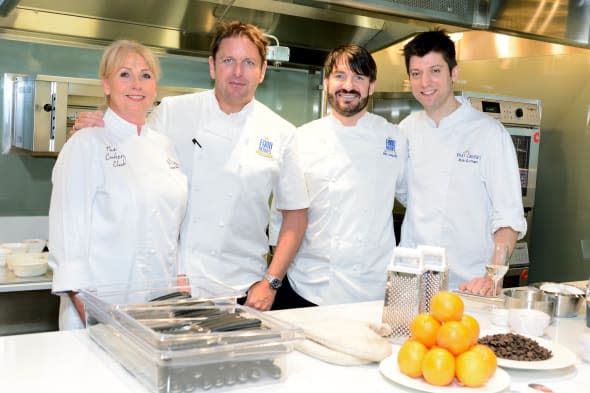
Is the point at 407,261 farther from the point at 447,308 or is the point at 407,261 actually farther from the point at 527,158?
the point at 527,158

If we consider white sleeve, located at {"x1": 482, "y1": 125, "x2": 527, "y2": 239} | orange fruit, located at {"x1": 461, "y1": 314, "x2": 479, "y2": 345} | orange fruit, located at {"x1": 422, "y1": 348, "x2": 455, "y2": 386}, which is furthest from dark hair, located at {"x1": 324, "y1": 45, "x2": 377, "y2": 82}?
orange fruit, located at {"x1": 422, "y1": 348, "x2": 455, "y2": 386}

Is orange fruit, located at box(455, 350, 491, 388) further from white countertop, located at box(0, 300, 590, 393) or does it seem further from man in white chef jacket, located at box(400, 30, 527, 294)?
man in white chef jacket, located at box(400, 30, 527, 294)

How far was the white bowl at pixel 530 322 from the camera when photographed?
1.62 metres

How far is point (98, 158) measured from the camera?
71.9 inches

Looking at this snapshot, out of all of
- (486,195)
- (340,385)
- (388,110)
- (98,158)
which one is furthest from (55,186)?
(388,110)

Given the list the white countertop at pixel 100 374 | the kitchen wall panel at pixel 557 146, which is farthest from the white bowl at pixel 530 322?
the kitchen wall panel at pixel 557 146

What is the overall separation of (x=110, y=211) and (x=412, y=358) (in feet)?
3.33

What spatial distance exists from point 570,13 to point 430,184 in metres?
1.50

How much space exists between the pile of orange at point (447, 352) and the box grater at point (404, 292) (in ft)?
0.68

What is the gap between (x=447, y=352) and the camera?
4.01 ft

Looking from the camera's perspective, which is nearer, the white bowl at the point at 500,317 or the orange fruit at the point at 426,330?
the orange fruit at the point at 426,330

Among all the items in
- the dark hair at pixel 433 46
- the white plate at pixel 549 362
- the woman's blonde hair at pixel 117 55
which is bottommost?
the white plate at pixel 549 362

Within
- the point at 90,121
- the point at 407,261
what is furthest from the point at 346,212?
the point at 90,121

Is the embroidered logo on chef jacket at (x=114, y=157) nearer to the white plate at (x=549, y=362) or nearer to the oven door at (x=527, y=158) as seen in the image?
the white plate at (x=549, y=362)
